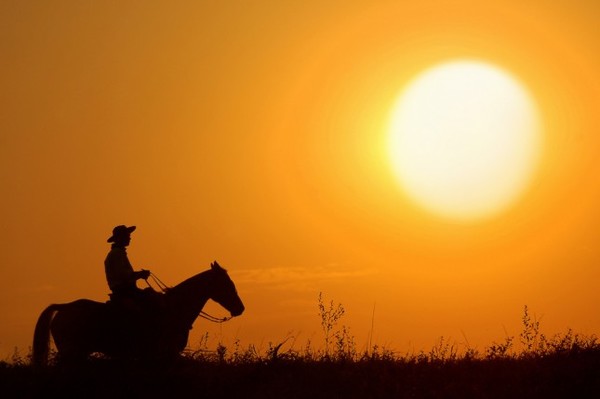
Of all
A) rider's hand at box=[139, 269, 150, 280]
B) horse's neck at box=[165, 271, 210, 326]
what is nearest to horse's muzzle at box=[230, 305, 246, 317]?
horse's neck at box=[165, 271, 210, 326]

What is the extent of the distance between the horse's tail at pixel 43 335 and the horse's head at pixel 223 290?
366cm

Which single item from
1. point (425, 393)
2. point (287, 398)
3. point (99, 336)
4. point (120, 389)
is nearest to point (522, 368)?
point (425, 393)

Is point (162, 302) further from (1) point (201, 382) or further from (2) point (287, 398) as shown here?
(2) point (287, 398)

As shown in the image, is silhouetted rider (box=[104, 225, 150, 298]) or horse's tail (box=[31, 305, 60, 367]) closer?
horse's tail (box=[31, 305, 60, 367])

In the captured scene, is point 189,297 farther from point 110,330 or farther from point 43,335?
point 43,335

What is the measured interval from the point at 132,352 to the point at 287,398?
4626 millimetres

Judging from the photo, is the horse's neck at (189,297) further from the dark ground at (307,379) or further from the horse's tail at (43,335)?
the horse's tail at (43,335)

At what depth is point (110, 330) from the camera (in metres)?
16.5

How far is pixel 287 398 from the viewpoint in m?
13.4

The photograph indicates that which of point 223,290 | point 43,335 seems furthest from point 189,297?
point 43,335

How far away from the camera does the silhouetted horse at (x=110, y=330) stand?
16219 millimetres

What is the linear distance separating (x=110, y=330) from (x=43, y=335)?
1.33m

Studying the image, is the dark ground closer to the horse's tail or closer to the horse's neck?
the horse's tail

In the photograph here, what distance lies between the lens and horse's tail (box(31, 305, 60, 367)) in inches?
639
